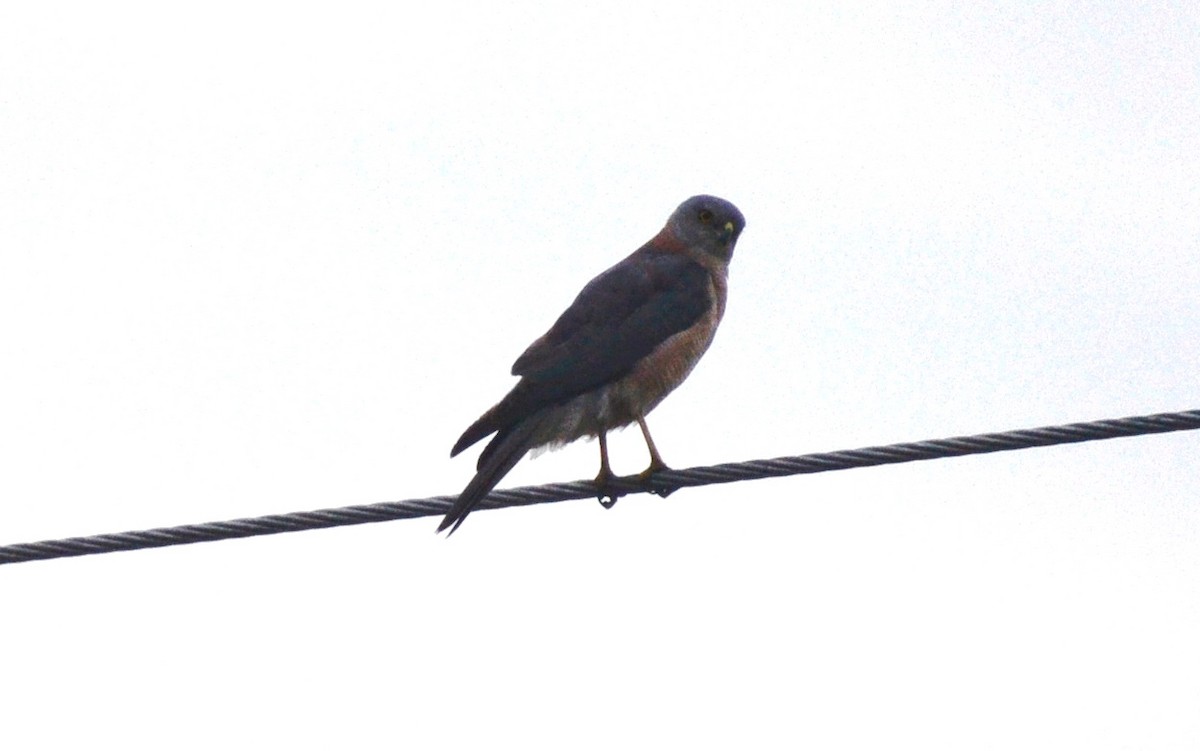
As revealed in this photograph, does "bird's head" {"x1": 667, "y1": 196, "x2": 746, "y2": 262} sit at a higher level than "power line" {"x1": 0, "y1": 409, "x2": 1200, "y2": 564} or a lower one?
higher

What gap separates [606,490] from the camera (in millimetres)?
7113

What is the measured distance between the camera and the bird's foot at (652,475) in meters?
7.06

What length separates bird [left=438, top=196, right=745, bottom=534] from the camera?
7.03 metres

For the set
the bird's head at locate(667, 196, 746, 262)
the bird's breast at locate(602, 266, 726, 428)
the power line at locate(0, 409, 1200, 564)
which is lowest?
the power line at locate(0, 409, 1200, 564)

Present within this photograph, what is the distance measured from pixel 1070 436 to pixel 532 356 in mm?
2522

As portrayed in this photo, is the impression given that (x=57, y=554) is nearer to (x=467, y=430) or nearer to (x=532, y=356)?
(x=467, y=430)

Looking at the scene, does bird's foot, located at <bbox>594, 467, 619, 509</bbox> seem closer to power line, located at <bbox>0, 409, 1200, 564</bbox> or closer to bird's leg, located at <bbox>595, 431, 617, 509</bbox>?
bird's leg, located at <bbox>595, 431, 617, 509</bbox>

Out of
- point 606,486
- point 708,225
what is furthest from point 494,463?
point 708,225

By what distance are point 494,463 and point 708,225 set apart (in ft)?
8.51

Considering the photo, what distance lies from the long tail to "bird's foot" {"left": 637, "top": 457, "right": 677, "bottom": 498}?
422mm

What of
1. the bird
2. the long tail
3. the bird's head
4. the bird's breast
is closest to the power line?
the long tail

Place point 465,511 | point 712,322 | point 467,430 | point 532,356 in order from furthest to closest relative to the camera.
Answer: point 712,322
point 532,356
point 467,430
point 465,511

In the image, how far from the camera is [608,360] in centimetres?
760

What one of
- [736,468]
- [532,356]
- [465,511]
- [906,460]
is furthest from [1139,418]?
[532,356]
